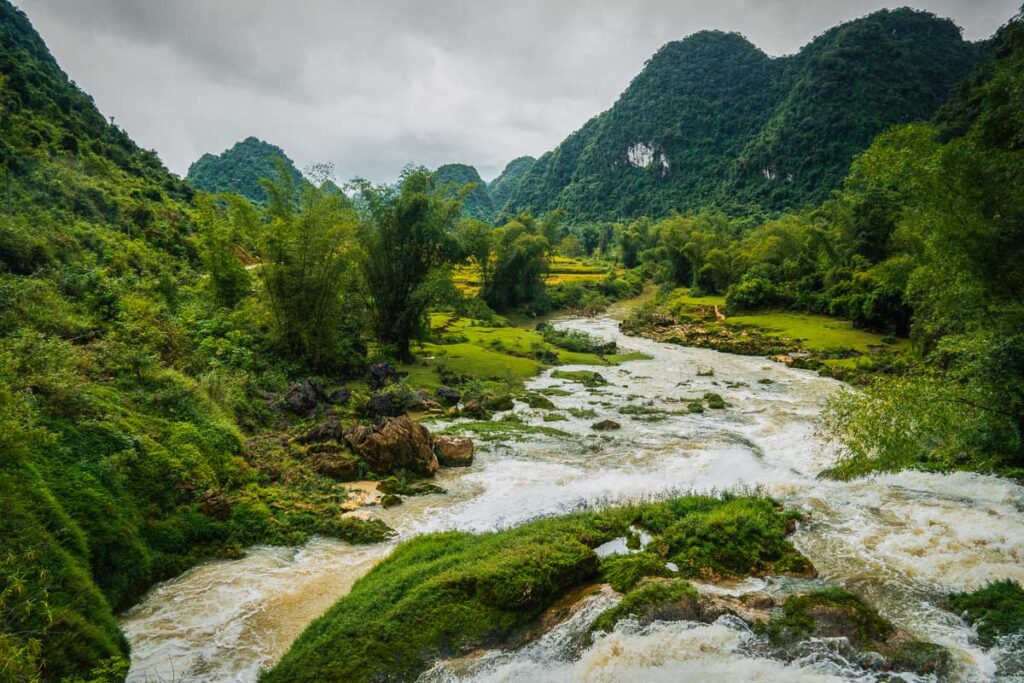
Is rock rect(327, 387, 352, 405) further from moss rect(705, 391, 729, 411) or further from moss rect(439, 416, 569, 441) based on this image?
moss rect(705, 391, 729, 411)

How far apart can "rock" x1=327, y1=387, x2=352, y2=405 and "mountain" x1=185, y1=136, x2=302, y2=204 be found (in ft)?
364

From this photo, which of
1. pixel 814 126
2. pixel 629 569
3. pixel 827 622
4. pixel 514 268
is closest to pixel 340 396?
pixel 629 569

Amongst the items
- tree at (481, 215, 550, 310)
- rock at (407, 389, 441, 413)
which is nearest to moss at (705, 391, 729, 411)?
rock at (407, 389, 441, 413)

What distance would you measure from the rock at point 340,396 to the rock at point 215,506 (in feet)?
30.6

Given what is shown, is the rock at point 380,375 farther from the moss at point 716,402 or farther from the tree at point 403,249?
the moss at point 716,402

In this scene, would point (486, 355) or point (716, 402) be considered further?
point (486, 355)

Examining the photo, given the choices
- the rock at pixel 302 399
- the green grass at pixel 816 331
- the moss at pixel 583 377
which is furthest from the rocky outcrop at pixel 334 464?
the green grass at pixel 816 331

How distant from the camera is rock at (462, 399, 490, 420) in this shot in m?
21.7

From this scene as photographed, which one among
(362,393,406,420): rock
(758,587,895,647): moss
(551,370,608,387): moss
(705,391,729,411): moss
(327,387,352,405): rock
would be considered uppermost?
(327,387,352,405): rock

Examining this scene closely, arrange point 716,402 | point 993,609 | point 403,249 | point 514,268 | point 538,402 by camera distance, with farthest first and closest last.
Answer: point 514,268
point 403,249
point 716,402
point 538,402
point 993,609

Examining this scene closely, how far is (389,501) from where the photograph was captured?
1292 cm

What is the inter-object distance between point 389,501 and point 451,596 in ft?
18.6

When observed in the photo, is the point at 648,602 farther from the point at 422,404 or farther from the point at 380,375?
the point at 380,375

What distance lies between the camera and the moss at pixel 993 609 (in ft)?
22.0
